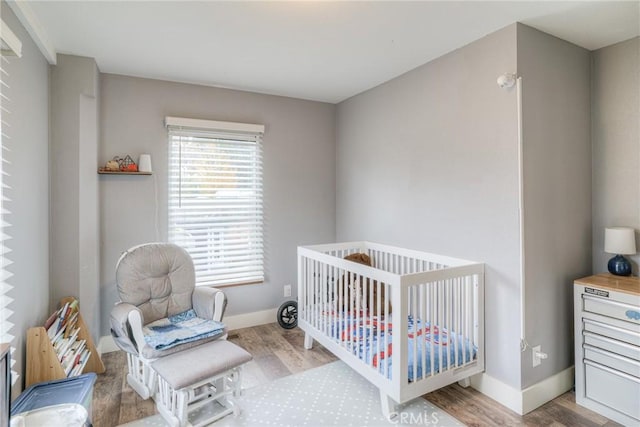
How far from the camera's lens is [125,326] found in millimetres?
2115

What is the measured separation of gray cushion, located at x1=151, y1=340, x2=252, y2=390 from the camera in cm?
186

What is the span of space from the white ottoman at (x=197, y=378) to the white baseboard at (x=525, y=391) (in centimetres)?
160

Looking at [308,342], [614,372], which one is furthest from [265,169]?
[614,372]

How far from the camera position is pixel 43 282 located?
2.33 meters

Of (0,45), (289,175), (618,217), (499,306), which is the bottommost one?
(499,306)

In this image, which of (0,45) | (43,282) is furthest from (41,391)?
(0,45)

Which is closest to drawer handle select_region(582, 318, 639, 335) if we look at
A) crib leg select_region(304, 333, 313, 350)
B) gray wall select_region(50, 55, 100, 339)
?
crib leg select_region(304, 333, 313, 350)

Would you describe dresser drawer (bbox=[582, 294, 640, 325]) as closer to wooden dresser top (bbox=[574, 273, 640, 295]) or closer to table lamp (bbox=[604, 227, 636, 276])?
wooden dresser top (bbox=[574, 273, 640, 295])

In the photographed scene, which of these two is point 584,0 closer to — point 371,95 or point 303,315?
point 371,95

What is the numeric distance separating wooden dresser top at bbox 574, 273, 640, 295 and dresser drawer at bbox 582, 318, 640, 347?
0.21 metres

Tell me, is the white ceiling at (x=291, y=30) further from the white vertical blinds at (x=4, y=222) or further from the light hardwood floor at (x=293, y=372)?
the light hardwood floor at (x=293, y=372)

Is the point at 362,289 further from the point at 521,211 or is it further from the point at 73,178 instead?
the point at 73,178

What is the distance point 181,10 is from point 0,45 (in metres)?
0.89

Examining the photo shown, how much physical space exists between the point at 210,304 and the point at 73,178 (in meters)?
1.41
